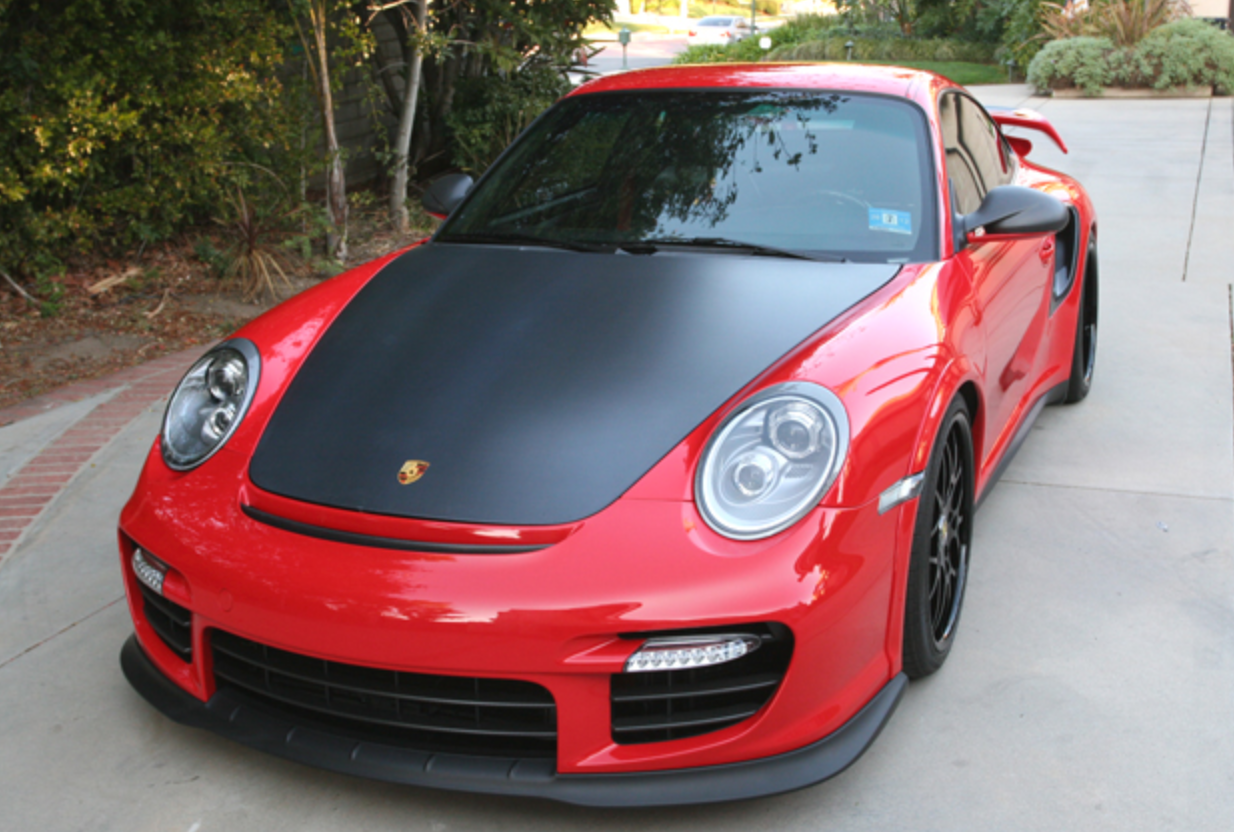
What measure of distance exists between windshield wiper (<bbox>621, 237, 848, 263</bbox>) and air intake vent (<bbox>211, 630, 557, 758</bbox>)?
4.51ft

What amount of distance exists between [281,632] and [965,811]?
138cm

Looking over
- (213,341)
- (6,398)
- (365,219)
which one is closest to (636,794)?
(6,398)

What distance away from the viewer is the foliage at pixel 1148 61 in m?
16.2

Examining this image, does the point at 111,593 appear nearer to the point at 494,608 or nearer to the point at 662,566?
the point at 494,608

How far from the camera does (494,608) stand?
203 cm

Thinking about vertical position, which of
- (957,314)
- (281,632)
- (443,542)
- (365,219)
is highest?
(957,314)

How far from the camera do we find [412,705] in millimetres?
2178

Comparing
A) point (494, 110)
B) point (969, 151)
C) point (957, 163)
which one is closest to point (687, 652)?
point (957, 163)

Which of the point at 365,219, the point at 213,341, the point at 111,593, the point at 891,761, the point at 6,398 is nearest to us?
the point at 891,761

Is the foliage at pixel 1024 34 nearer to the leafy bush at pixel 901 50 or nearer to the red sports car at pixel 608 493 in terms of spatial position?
the leafy bush at pixel 901 50

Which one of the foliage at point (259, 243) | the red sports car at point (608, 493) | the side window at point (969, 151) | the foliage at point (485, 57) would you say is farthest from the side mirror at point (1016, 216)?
the foliage at point (485, 57)

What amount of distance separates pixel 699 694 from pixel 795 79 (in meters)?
2.09

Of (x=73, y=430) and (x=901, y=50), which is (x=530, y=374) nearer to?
(x=73, y=430)

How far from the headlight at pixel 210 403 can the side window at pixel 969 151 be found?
76.9 inches
